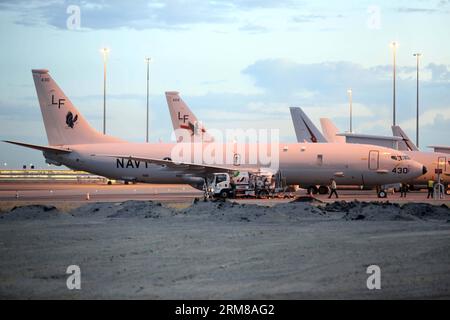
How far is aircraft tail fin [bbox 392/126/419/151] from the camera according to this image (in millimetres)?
87312

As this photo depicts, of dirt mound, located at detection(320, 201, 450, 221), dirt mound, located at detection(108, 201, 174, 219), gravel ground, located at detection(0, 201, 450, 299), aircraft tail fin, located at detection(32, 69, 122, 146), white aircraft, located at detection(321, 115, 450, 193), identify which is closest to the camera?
gravel ground, located at detection(0, 201, 450, 299)

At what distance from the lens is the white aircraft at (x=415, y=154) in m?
67.2

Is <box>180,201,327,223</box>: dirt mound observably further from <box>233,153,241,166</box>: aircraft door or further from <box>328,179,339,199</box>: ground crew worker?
<box>233,153,241,166</box>: aircraft door

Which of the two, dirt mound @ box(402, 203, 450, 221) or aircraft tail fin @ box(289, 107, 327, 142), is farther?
aircraft tail fin @ box(289, 107, 327, 142)

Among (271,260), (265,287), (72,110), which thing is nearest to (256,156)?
(72,110)

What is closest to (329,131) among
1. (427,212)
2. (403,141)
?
(403,141)

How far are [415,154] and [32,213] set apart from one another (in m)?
44.8

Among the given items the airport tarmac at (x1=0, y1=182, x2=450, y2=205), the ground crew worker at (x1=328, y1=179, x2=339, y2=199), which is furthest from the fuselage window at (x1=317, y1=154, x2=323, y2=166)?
the airport tarmac at (x1=0, y1=182, x2=450, y2=205)

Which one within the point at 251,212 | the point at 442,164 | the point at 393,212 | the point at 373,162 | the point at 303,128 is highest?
the point at 303,128

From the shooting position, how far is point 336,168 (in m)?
55.7

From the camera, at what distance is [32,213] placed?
32.6 meters

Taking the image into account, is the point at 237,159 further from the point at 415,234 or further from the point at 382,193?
the point at 415,234
